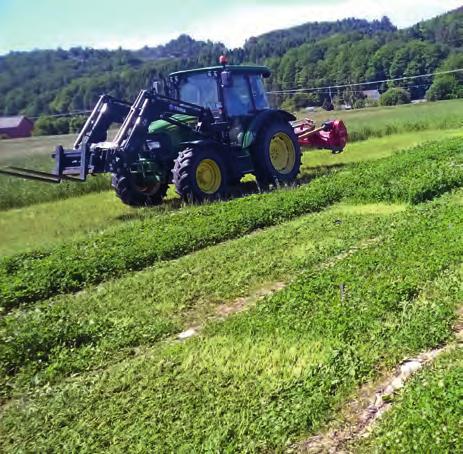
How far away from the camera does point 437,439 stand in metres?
3.24

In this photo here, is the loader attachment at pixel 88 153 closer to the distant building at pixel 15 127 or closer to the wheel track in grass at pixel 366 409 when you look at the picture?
the wheel track in grass at pixel 366 409

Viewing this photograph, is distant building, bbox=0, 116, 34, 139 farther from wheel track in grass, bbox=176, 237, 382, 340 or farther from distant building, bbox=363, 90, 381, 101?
wheel track in grass, bbox=176, 237, 382, 340

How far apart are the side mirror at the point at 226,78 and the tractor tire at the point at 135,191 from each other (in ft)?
8.02

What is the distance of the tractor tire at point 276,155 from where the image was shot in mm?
13031

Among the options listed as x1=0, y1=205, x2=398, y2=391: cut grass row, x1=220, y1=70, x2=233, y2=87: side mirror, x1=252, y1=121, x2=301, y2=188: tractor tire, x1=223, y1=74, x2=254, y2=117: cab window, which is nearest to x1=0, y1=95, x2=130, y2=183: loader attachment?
x1=220, y1=70, x2=233, y2=87: side mirror

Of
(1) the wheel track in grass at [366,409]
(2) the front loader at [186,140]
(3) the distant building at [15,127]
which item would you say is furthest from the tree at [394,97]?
(1) the wheel track in grass at [366,409]

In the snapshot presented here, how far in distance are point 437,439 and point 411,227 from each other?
4807 mm

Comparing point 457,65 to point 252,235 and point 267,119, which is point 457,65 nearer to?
point 267,119

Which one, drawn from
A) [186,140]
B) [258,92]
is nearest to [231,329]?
[186,140]

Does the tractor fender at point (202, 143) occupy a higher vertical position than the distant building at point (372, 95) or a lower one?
lower

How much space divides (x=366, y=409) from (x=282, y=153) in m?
10.8

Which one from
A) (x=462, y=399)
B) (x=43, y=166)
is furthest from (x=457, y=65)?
(x=462, y=399)

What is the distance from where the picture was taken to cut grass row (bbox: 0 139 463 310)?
23.7 ft

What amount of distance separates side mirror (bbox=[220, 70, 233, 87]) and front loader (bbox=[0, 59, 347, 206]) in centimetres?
2
